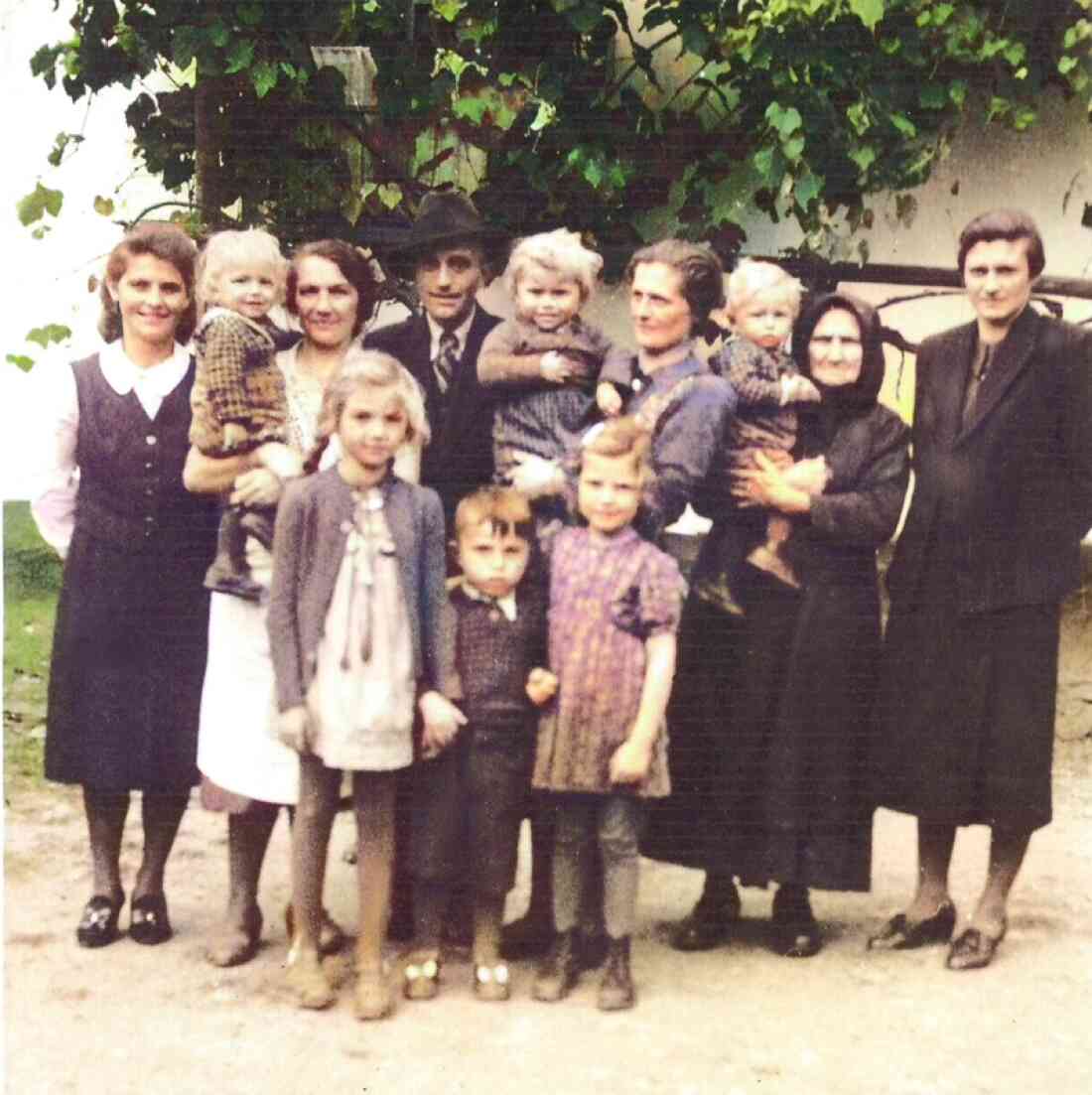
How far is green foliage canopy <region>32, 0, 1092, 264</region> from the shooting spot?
444cm

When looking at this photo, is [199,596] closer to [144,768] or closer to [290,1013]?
[144,768]

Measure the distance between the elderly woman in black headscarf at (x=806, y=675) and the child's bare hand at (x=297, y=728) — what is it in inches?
35.3

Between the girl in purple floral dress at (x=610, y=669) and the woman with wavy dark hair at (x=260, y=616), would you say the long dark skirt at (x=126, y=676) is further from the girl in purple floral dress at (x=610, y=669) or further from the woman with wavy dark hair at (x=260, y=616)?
the girl in purple floral dress at (x=610, y=669)

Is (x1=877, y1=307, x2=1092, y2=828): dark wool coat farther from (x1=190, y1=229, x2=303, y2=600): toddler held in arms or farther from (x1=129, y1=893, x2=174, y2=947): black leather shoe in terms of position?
(x1=129, y1=893, x2=174, y2=947): black leather shoe

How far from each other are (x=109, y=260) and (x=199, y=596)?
0.84 metres

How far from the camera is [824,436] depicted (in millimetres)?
4398

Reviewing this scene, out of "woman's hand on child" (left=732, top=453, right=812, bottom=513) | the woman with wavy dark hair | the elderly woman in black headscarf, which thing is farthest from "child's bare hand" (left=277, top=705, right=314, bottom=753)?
"woman's hand on child" (left=732, top=453, right=812, bottom=513)

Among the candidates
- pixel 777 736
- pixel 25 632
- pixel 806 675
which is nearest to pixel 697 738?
pixel 777 736

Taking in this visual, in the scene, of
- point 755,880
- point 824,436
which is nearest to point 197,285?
point 824,436

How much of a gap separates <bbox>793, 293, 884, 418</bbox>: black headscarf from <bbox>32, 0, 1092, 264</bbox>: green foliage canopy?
277 mm

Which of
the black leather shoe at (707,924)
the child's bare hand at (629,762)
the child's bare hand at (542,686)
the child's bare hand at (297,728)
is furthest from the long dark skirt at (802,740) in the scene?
the child's bare hand at (297,728)

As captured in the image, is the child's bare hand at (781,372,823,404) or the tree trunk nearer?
the child's bare hand at (781,372,823,404)

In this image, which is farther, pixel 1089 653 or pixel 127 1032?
pixel 1089 653

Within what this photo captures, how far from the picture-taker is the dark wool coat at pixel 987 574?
4.36 meters
